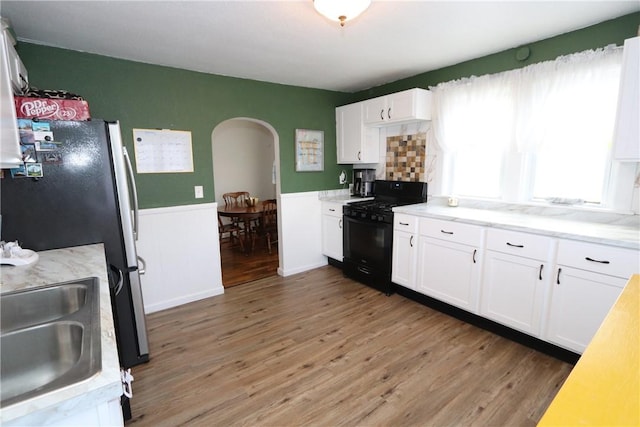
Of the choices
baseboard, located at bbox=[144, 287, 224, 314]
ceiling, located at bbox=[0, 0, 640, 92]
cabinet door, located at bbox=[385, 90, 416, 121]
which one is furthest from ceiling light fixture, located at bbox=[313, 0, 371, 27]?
baseboard, located at bbox=[144, 287, 224, 314]

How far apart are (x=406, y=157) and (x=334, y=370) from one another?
8.32 ft

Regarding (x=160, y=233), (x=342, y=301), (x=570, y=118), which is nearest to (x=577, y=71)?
(x=570, y=118)

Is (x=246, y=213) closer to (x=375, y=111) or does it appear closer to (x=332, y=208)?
(x=332, y=208)

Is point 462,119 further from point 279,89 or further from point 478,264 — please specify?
point 279,89

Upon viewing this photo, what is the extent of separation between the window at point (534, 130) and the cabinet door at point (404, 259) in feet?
2.61

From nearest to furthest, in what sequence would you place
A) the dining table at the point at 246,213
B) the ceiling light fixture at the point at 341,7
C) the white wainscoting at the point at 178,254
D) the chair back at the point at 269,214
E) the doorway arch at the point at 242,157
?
the ceiling light fixture at the point at 341,7
the white wainscoting at the point at 178,254
the dining table at the point at 246,213
the chair back at the point at 269,214
the doorway arch at the point at 242,157

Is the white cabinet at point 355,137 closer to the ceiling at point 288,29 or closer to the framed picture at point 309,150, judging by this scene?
the framed picture at point 309,150

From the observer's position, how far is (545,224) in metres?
2.26

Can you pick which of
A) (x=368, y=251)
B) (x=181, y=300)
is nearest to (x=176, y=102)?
(x=181, y=300)

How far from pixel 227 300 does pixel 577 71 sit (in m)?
3.62

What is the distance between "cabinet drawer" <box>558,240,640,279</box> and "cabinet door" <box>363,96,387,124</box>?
2.18 m

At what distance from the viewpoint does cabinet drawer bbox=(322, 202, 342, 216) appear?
379cm

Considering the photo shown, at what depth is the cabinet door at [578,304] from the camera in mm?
1870

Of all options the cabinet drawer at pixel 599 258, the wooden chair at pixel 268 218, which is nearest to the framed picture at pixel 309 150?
the wooden chair at pixel 268 218
